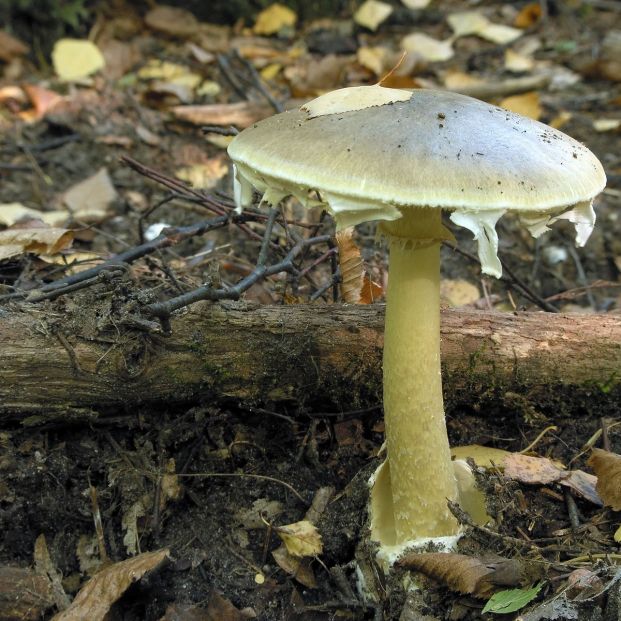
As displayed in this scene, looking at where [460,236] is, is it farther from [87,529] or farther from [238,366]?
[87,529]

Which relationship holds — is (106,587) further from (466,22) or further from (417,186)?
(466,22)

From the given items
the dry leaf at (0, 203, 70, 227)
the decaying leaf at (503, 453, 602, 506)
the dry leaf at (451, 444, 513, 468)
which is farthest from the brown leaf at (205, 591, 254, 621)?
the dry leaf at (0, 203, 70, 227)

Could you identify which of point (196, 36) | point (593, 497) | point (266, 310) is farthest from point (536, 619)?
point (196, 36)

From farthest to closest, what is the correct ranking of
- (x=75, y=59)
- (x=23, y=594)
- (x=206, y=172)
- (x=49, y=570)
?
(x=75, y=59) → (x=206, y=172) → (x=49, y=570) → (x=23, y=594)

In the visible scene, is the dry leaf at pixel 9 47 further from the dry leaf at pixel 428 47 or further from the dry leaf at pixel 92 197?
the dry leaf at pixel 428 47

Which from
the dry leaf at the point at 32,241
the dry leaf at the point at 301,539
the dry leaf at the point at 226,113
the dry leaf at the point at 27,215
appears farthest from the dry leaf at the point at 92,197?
A: the dry leaf at the point at 301,539

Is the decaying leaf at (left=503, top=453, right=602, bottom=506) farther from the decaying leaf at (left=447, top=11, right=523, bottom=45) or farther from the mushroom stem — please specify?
the decaying leaf at (left=447, top=11, right=523, bottom=45)

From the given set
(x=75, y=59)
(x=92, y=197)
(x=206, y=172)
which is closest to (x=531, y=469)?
(x=206, y=172)
